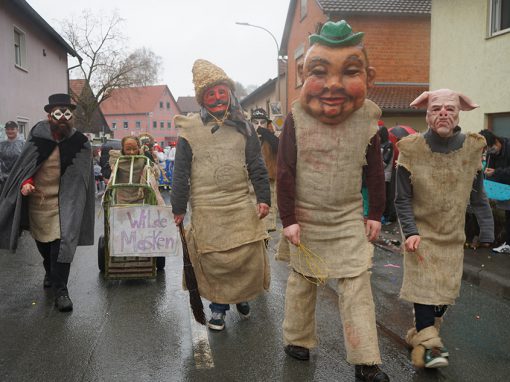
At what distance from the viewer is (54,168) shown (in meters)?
5.21

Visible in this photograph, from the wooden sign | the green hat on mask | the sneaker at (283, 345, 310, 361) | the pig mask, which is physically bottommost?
the sneaker at (283, 345, 310, 361)

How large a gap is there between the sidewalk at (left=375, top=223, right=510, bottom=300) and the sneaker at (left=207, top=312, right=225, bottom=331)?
3.19m

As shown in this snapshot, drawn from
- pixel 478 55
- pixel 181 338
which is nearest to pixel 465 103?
pixel 181 338

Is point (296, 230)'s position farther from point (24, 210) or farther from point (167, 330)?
point (24, 210)

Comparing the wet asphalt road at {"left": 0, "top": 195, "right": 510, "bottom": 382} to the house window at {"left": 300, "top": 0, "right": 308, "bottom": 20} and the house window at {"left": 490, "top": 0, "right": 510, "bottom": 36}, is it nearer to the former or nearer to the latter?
the house window at {"left": 490, "top": 0, "right": 510, "bottom": 36}

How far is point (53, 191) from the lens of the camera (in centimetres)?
524

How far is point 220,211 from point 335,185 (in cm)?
112

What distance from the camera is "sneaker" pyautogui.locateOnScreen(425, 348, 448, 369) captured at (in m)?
3.56

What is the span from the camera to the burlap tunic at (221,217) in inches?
170

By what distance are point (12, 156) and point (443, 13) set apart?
984 centimetres

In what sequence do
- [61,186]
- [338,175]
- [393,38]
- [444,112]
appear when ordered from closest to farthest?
[338,175] < [444,112] < [61,186] < [393,38]

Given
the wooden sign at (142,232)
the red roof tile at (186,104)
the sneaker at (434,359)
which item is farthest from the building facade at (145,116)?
the sneaker at (434,359)

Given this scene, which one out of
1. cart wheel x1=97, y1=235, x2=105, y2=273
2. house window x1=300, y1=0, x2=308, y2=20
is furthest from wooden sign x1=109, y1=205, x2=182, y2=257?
house window x1=300, y1=0, x2=308, y2=20

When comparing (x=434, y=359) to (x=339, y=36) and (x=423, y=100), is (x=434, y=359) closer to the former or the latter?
(x=423, y=100)
